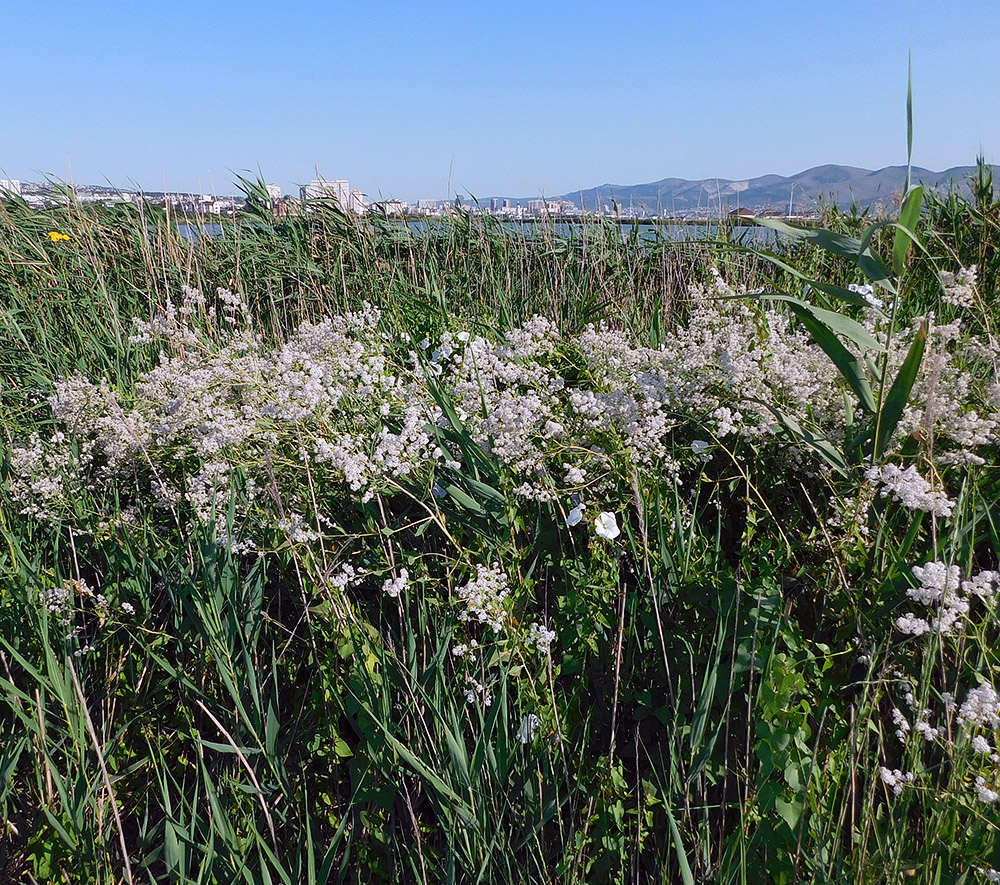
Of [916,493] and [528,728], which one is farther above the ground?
[916,493]

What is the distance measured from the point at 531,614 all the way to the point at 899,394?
41.9 inches

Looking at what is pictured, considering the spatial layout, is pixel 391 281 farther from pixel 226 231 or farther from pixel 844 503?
pixel 844 503

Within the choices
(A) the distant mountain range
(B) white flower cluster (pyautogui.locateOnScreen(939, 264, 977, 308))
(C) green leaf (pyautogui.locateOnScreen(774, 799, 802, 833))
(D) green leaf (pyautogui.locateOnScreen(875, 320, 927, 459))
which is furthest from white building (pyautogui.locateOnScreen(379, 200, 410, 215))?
(C) green leaf (pyautogui.locateOnScreen(774, 799, 802, 833))

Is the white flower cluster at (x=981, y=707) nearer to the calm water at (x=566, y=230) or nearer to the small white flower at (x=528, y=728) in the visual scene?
the small white flower at (x=528, y=728)

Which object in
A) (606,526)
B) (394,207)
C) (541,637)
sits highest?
(394,207)

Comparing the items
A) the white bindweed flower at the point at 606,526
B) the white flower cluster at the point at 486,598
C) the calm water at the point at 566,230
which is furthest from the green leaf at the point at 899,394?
the calm water at the point at 566,230

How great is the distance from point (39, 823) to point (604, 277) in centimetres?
414

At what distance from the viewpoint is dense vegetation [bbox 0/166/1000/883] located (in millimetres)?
1389

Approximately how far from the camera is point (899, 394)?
1.75 metres

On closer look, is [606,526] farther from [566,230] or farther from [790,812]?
[566,230]

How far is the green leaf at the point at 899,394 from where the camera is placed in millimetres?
1721

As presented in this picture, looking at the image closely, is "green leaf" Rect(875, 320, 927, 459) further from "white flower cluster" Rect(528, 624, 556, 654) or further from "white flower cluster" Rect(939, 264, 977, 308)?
"white flower cluster" Rect(528, 624, 556, 654)

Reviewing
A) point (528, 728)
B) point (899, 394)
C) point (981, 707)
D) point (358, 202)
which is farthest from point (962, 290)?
point (358, 202)

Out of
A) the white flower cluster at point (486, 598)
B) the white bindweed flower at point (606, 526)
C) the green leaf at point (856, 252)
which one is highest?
the green leaf at point (856, 252)
